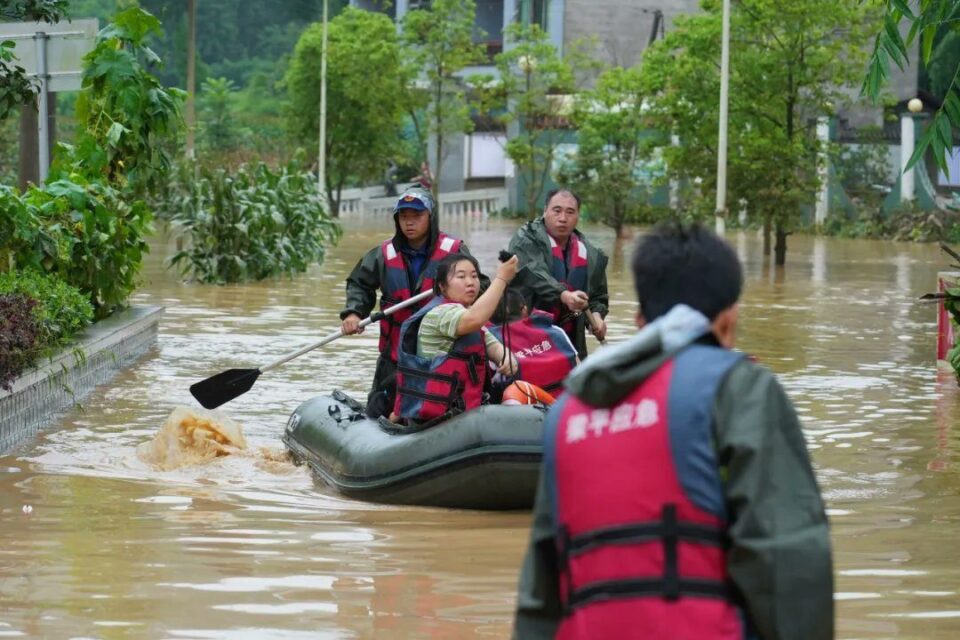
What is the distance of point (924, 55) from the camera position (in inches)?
379

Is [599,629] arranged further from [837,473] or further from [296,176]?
[296,176]

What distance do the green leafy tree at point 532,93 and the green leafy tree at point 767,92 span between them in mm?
15098

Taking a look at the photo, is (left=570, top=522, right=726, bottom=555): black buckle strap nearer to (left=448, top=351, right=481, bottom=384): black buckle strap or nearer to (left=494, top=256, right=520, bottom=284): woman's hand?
(left=494, top=256, right=520, bottom=284): woman's hand

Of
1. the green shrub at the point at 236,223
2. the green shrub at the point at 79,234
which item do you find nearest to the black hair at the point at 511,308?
the green shrub at the point at 79,234

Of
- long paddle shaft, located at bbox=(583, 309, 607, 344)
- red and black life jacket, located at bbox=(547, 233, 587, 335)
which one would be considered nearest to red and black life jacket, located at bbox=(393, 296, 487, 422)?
long paddle shaft, located at bbox=(583, 309, 607, 344)

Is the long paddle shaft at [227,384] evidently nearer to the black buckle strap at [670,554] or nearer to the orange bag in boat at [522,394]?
the orange bag in boat at [522,394]

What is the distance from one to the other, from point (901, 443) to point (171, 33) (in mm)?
85348

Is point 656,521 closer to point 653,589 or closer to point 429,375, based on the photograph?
point 653,589

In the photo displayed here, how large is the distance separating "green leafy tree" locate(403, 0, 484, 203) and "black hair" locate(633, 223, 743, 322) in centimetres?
4660

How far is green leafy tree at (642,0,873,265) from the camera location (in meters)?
31.4

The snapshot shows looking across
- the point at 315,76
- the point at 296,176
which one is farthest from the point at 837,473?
the point at 315,76

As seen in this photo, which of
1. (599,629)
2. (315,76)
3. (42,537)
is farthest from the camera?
(315,76)

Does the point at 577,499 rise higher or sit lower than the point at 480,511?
higher

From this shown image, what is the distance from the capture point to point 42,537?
7883 mm
